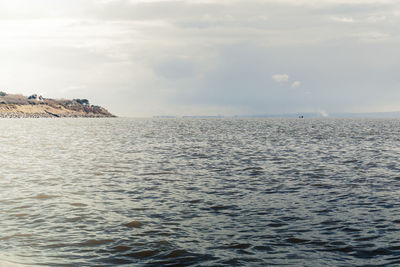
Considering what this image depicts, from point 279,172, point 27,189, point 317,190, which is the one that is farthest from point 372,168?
point 27,189

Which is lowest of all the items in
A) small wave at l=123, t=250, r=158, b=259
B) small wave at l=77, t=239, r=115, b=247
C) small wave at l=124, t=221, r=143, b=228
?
small wave at l=123, t=250, r=158, b=259

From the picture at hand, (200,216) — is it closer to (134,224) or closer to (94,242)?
(134,224)

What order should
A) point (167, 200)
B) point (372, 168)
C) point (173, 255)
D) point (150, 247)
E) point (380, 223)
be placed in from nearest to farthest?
point (173, 255) < point (150, 247) < point (380, 223) < point (167, 200) < point (372, 168)

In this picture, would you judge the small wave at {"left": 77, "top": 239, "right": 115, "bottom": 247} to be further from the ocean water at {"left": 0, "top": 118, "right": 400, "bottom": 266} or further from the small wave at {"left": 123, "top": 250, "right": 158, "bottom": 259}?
the small wave at {"left": 123, "top": 250, "right": 158, "bottom": 259}

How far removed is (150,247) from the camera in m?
11.5

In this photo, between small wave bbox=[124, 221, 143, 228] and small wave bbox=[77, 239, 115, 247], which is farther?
small wave bbox=[124, 221, 143, 228]

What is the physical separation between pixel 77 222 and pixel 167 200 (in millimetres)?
4605

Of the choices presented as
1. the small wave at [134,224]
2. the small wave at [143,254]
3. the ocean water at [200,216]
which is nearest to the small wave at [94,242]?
the ocean water at [200,216]

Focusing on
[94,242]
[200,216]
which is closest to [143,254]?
[94,242]

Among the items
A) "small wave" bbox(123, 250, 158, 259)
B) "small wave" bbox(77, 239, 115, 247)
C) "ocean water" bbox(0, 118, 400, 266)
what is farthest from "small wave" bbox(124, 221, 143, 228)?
"small wave" bbox(123, 250, 158, 259)

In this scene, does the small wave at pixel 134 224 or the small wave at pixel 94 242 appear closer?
the small wave at pixel 94 242

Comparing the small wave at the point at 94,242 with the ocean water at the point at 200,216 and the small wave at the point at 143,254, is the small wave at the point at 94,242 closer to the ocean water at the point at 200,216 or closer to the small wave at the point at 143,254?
the ocean water at the point at 200,216

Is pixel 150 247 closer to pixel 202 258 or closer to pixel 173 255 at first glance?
pixel 173 255

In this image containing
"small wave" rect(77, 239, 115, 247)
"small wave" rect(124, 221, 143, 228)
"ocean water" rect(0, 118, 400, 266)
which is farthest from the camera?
"small wave" rect(124, 221, 143, 228)
